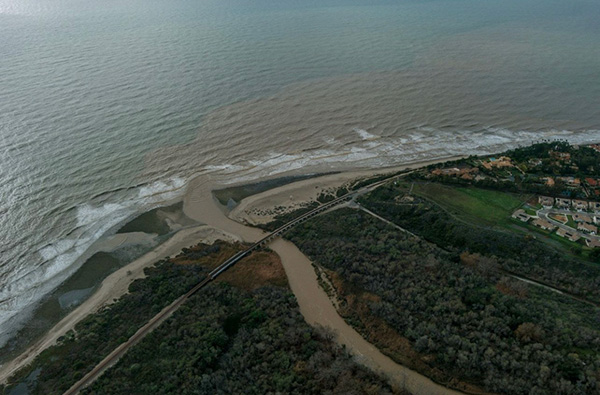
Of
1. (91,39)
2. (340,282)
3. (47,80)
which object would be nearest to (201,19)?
(91,39)

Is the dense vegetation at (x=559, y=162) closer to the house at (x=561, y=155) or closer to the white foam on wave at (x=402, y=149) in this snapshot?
the house at (x=561, y=155)

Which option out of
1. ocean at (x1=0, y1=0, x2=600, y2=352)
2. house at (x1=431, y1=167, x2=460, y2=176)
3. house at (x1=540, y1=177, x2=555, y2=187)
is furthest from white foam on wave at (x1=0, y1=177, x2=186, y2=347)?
house at (x1=540, y1=177, x2=555, y2=187)

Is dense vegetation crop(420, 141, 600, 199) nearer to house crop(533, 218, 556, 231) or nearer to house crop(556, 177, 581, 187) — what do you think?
house crop(556, 177, 581, 187)

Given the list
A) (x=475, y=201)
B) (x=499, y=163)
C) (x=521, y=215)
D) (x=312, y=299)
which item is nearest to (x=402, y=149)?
(x=499, y=163)

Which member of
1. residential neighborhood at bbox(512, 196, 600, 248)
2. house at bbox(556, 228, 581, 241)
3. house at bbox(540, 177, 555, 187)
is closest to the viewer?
house at bbox(556, 228, 581, 241)

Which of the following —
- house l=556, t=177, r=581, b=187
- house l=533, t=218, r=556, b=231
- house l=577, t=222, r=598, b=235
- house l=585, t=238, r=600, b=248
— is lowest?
house l=585, t=238, r=600, b=248

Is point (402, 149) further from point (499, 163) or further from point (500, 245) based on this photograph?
point (500, 245)

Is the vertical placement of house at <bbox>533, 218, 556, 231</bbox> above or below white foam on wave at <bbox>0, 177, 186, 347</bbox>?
below
